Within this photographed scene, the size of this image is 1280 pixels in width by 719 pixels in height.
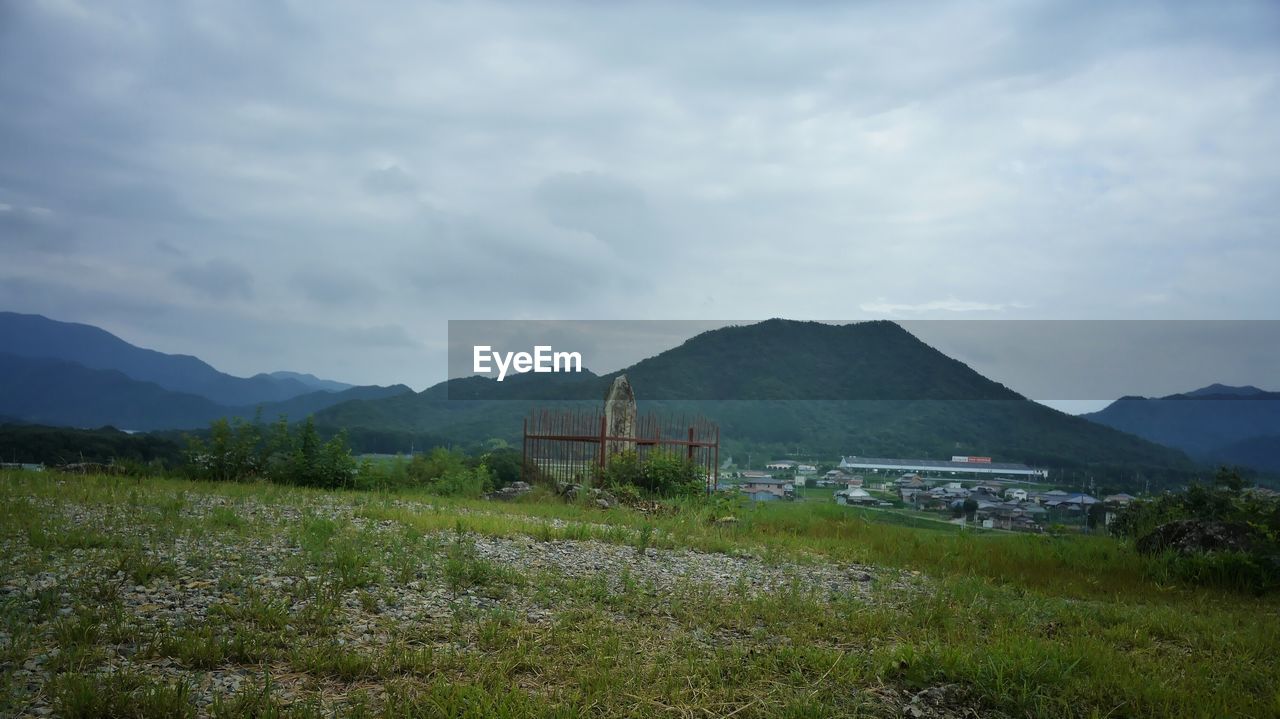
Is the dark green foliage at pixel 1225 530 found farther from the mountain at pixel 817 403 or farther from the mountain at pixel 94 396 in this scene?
the mountain at pixel 94 396

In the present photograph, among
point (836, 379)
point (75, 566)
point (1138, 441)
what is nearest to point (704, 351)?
point (836, 379)

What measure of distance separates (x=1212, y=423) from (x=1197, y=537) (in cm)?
2463

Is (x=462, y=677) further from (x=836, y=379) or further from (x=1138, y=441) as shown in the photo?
(x=836, y=379)

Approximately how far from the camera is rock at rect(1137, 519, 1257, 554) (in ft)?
30.0

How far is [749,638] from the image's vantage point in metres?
5.10

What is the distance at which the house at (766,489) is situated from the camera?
48.6 feet

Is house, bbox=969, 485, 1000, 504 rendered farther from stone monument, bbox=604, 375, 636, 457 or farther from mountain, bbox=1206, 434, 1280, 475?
mountain, bbox=1206, 434, 1280, 475

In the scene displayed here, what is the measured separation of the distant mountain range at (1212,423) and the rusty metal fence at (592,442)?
1966cm

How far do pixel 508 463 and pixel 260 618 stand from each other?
47.5 ft

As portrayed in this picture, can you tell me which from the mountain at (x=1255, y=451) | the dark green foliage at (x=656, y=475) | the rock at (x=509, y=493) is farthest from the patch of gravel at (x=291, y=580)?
the mountain at (x=1255, y=451)

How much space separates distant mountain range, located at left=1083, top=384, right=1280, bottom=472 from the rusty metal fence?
19657 mm

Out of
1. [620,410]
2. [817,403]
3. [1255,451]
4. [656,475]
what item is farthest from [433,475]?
[817,403]

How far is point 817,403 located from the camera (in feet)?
149

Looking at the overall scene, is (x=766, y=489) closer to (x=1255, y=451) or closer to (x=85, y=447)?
(x=85, y=447)
